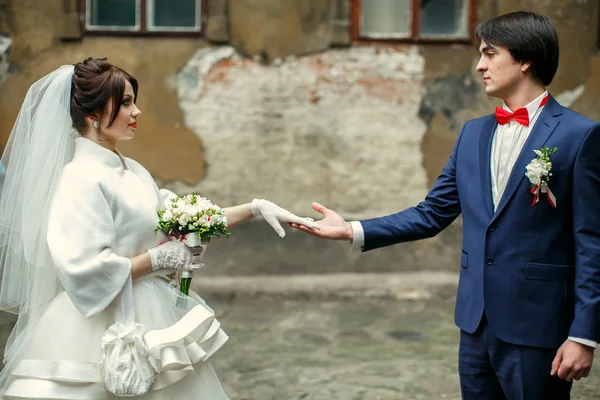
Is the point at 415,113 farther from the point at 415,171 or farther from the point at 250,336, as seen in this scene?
the point at 250,336

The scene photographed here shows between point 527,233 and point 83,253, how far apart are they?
68.3 inches

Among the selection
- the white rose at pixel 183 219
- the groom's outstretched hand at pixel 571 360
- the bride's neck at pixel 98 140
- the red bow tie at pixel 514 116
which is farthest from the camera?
the bride's neck at pixel 98 140

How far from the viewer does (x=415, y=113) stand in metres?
8.80

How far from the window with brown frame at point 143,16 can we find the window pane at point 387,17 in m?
1.77

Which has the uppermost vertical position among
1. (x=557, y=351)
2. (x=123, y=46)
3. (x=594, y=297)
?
(x=123, y=46)

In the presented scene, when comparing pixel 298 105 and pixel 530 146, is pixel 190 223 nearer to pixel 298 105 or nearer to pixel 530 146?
pixel 530 146

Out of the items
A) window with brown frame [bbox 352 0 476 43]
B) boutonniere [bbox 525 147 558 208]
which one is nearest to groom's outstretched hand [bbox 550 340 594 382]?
boutonniere [bbox 525 147 558 208]

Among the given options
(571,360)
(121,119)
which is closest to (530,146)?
(571,360)

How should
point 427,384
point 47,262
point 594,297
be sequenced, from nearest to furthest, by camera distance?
point 594,297 < point 47,262 < point 427,384

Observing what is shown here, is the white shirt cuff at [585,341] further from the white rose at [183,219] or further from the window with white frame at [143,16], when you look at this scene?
the window with white frame at [143,16]

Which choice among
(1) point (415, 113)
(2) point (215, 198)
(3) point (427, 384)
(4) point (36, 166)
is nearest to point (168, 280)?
(4) point (36, 166)

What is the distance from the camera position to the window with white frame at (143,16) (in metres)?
8.52

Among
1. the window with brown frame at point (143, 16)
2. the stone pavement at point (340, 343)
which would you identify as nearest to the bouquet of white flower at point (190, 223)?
the stone pavement at point (340, 343)

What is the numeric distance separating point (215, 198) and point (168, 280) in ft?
16.9
